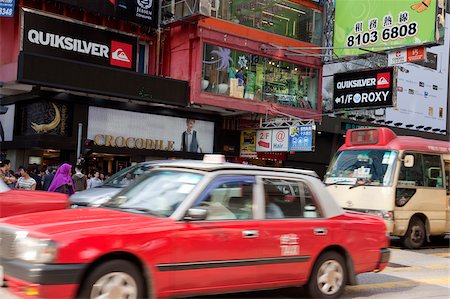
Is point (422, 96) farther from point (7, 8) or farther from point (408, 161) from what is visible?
point (7, 8)

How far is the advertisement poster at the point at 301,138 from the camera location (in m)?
20.1

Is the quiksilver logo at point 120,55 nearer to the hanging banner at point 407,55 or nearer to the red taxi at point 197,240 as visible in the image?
the hanging banner at point 407,55

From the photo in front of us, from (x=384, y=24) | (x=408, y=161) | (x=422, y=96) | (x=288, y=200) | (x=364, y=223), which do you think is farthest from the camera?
(x=422, y=96)

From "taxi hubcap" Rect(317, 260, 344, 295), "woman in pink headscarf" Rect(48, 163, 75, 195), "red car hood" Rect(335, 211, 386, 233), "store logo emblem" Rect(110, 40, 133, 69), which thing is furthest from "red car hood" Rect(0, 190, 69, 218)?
"store logo emblem" Rect(110, 40, 133, 69)

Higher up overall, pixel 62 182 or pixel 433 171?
pixel 433 171

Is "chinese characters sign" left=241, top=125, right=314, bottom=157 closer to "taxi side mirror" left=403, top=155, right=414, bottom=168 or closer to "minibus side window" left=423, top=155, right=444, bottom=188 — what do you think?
"minibus side window" left=423, top=155, right=444, bottom=188

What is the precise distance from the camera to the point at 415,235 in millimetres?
12312

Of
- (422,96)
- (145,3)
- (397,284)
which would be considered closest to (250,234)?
(397,284)

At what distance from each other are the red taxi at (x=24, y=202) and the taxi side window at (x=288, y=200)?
3.42 meters

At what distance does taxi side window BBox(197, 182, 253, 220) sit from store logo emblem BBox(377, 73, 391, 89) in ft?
52.3

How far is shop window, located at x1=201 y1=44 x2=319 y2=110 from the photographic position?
2072 cm

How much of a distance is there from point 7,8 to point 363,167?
12.5 metres

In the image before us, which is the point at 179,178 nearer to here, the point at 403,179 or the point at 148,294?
the point at 148,294

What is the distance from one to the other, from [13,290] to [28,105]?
50.5 feet
